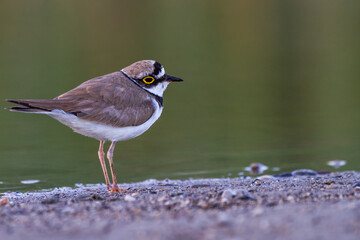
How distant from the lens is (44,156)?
467 inches

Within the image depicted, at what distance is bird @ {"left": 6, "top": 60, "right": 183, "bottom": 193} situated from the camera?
751 cm

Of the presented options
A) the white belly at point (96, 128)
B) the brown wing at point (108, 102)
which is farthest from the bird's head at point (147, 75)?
the white belly at point (96, 128)

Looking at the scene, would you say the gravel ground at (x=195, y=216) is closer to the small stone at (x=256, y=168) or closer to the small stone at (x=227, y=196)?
the small stone at (x=227, y=196)

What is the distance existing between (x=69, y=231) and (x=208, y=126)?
10034mm

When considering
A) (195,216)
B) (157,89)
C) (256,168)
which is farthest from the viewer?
(256,168)

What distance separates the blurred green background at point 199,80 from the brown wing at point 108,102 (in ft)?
7.00

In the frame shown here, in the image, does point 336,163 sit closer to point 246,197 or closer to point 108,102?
point 108,102

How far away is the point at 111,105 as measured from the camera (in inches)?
310

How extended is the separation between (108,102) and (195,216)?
9.52 feet

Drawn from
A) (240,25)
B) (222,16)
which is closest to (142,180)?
(240,25)

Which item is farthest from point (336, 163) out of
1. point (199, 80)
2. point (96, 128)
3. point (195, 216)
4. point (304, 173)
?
point (199, 80)

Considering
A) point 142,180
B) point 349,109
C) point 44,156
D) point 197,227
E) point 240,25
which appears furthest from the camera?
point 240,25

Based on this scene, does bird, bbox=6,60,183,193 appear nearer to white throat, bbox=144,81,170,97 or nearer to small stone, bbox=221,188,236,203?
white throat, bbox=144,81,170,97

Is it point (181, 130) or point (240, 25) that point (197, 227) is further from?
point (240, 25)
